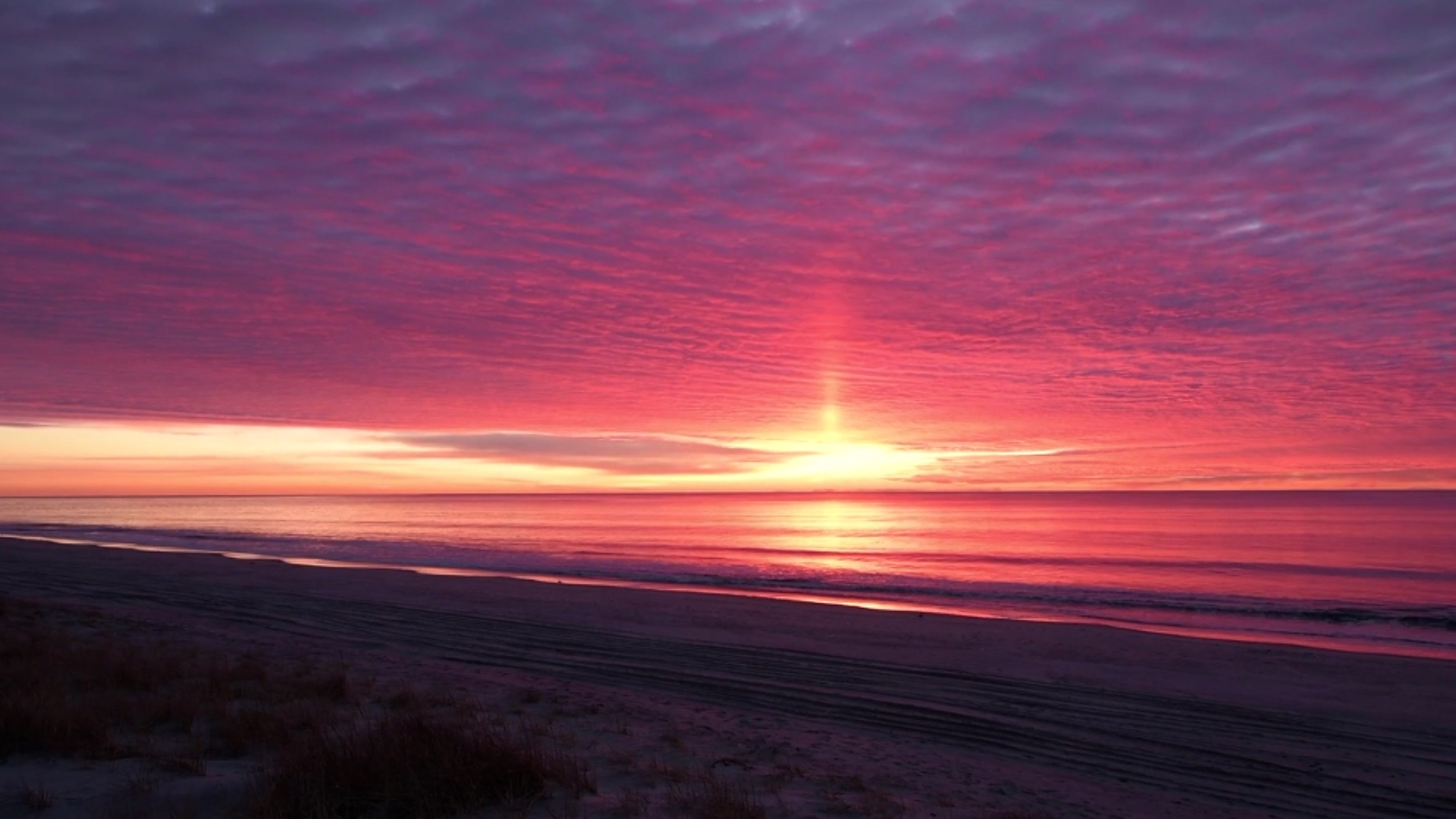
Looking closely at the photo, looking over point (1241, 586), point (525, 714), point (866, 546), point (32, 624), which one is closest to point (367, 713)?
point (525, 714)

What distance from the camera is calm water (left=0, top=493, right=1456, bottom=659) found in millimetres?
23562

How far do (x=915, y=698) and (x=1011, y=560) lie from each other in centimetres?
3020

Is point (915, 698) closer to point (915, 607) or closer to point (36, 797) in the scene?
point (36, 797)

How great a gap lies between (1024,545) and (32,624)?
4557cm

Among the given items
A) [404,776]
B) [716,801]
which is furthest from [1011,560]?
[404,776]

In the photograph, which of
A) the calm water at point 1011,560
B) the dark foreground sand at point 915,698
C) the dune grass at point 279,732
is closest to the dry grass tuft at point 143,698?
the dune grass at point 279,732

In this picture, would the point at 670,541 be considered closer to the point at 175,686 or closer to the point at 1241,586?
the point at 1241,586

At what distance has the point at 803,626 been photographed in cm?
1947

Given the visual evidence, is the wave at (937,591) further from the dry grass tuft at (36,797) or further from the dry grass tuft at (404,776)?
the dry grass tuft at (36,797)

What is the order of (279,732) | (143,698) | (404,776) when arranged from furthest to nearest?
(143,698) < (279,732) < (404,776)

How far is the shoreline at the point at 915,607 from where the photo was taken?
1856 centimetres

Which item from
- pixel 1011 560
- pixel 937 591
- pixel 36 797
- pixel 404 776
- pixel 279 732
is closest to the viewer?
pixel 36 797

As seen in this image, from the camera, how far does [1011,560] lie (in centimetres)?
4081

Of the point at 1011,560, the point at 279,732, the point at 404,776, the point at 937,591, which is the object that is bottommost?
the point at 279,732
